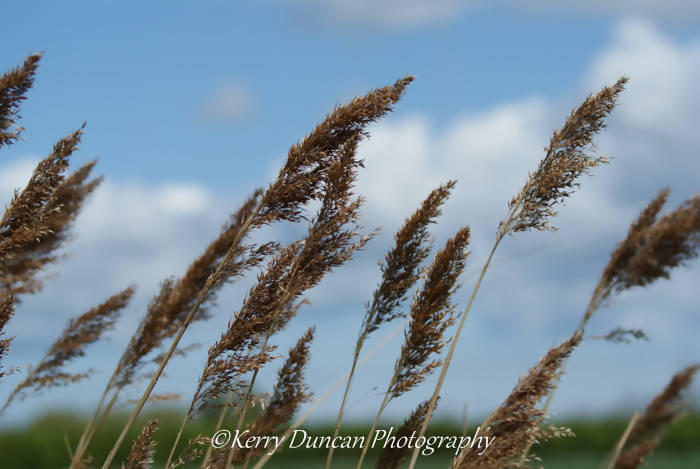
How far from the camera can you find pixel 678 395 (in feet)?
15.4

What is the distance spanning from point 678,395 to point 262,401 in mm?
3166

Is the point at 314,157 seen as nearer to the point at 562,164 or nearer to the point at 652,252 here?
the point at 562,164

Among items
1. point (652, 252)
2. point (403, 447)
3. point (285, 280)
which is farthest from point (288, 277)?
point (652, 252)

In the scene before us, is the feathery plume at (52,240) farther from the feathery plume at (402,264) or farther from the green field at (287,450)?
the green field at (287,450)

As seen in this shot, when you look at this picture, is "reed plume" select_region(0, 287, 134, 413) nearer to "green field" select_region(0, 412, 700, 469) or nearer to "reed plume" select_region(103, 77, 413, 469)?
"reed plume" select_region(103, 77, 413, 469)

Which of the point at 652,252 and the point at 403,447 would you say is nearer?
the point at 403,447

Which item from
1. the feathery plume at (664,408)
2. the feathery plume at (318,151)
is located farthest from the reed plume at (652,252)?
the feathery plume at (318,151)

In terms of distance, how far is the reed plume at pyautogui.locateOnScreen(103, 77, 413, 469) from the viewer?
2836mm

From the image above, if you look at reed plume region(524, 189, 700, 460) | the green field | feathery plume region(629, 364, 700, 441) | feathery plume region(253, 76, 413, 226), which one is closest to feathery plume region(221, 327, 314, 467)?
feathery plume region(253, 76, 413, 226)

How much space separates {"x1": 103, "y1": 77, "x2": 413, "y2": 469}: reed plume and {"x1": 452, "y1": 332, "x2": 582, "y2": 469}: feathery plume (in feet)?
4.03

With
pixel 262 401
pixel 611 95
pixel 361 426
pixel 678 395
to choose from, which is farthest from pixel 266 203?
pixel 361 426

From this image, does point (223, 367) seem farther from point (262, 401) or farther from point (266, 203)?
point (266, 203)

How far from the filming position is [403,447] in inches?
123

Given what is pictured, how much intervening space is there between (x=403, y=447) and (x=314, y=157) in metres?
1.37
